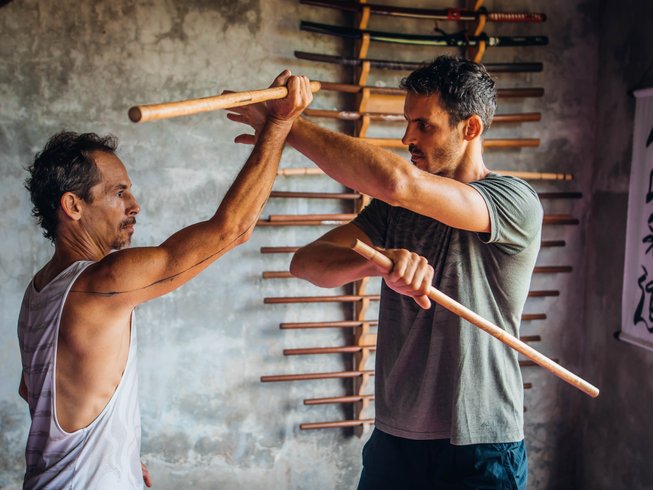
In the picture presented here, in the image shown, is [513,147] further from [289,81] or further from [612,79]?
[289,81]

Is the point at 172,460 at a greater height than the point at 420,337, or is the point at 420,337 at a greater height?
the point at 420,337

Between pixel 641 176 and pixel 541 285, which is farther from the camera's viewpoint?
pixel 541 285

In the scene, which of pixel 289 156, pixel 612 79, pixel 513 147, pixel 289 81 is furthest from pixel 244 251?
pixel 612 79

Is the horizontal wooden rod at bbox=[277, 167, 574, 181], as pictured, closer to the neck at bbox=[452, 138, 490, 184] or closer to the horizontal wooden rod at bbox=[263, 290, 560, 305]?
the horizontal wooden rod at bbox=[263, 290, 560, 305]

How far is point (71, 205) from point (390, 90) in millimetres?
2382

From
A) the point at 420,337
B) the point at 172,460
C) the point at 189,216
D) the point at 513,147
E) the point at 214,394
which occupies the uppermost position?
the point at 513,147

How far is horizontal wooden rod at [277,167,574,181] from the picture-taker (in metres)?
3.83

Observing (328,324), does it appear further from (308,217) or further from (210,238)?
(210,238)

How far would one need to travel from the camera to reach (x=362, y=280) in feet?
12.9

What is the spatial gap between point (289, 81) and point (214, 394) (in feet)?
8.63

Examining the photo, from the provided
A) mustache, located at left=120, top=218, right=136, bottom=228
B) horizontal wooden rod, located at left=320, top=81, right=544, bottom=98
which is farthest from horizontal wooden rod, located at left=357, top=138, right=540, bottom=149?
mustache, located at left=120, top=218, right=136, bottom=228

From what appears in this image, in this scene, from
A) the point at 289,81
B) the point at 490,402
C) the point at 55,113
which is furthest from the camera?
the point at 55,113

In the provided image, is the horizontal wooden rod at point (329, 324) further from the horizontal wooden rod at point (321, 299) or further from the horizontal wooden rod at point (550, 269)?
the horizontal wooden rod at point (550, 269)

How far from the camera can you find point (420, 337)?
6.67 feet
